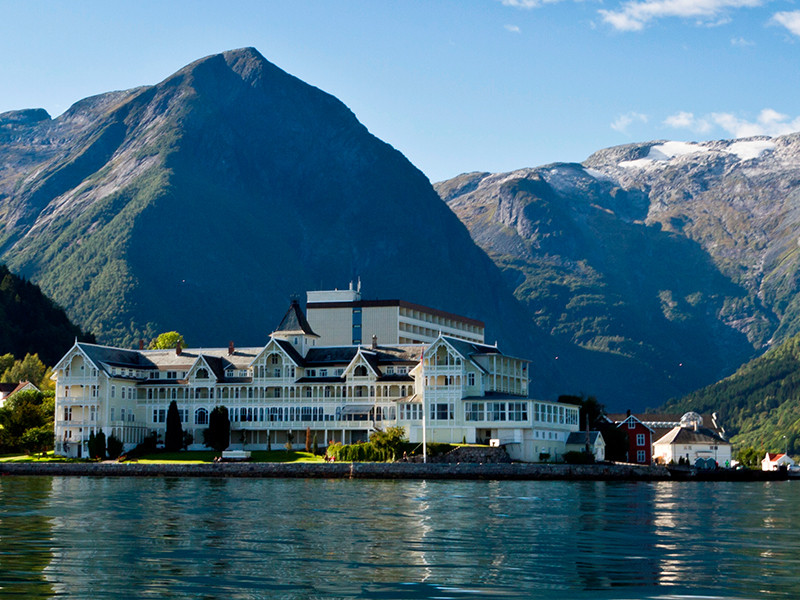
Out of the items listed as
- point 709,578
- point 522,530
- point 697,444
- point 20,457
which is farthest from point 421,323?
point 709,578

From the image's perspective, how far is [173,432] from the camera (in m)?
137

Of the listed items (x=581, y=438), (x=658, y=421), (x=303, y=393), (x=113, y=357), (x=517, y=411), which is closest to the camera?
(x=517, y=411)

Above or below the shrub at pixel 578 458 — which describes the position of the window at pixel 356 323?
above

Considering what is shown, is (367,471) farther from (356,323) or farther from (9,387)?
(9,387)

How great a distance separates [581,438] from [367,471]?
33.3m

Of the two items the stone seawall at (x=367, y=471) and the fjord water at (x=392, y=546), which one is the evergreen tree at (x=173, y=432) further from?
the fjord water at (x=392, y=546)

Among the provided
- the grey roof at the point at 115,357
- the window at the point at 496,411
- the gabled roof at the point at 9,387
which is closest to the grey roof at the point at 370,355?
the window at the point at 496,411

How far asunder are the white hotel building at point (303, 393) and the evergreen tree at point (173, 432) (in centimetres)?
337

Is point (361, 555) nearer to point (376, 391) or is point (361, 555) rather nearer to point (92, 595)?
point (92, 595)

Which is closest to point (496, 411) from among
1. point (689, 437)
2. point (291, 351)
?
point (291, 351)

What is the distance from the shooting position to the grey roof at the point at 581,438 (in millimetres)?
131125

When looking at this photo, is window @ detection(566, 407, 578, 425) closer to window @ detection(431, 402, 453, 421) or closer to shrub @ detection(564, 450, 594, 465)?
shrub @ detection(564, 450, 594, 465)

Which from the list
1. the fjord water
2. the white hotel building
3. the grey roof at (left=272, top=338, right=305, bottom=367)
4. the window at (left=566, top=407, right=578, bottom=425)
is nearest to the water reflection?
the fjord water

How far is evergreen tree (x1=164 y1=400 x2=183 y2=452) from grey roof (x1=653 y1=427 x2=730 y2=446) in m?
67.4
